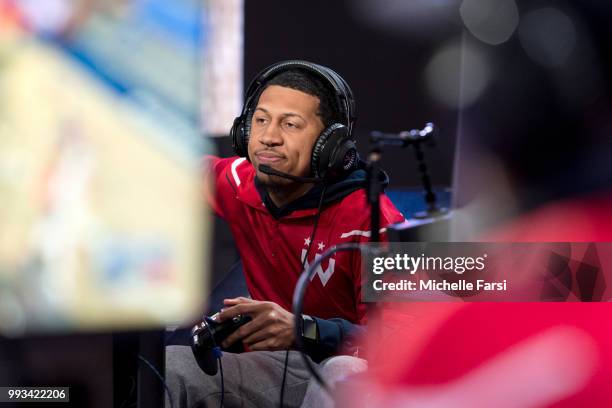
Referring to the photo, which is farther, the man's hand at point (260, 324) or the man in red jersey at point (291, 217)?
the man in red jersey at point (291, 217)

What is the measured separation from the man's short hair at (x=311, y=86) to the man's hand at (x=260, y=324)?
0.39 metres

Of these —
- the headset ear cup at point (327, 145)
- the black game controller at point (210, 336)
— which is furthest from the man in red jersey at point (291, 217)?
the black game controller at point (210, 336)

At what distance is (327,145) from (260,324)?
0.33 metres

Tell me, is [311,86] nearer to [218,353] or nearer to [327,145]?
[327,145]

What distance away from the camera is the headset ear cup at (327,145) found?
117 centimetres

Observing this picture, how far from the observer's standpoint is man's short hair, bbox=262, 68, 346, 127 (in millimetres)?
1252

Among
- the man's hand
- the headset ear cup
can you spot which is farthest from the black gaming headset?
Answer: the man's hand

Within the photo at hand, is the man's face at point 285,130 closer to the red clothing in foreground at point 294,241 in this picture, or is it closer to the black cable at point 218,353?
the red clothing in foreground at point 294,241

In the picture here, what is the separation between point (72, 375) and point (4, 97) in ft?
1.37

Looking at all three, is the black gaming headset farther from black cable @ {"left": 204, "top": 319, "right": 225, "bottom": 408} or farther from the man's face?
black cable @ {"left": 204, "top": 319, "right": 225, "bottom": 408}

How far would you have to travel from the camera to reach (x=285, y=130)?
4.10ft

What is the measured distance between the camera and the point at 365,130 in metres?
1.62

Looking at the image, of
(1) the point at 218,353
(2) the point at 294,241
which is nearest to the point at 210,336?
(1) the point at 218,353

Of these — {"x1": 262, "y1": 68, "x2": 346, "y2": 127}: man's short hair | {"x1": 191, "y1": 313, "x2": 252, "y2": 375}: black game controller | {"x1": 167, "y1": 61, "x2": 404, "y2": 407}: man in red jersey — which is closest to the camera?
{"x1": 191, "y1": 313, "x2": 252, "y2": 375}: black game controller
